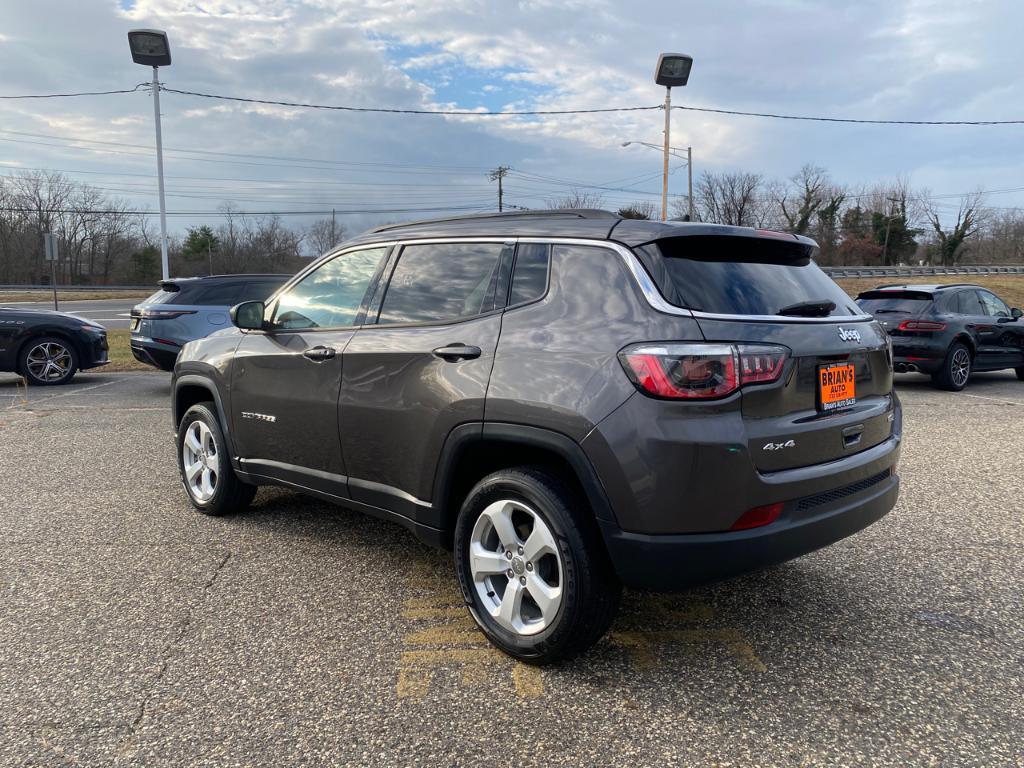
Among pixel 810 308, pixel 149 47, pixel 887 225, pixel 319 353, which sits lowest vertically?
pixel 319 353

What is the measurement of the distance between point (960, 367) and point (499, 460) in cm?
1022

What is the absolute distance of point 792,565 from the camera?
12.9ft

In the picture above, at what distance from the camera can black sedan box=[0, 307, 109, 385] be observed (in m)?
11.3

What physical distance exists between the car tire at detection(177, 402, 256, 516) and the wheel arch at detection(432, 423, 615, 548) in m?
1.97

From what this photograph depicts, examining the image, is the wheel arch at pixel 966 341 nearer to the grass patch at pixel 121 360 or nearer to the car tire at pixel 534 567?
the car tire at pixel 534 567

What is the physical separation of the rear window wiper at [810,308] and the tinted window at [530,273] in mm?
924

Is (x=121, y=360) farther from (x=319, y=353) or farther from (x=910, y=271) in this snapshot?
(x=910, y=271)

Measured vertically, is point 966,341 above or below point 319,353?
below

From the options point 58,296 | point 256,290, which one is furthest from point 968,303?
point 58,296

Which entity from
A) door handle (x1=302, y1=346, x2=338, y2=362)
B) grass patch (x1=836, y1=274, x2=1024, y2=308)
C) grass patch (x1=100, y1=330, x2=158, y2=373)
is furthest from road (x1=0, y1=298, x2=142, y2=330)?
grass patch (x1=836, y1=274, x2=1024, y2=308)

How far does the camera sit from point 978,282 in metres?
37.1

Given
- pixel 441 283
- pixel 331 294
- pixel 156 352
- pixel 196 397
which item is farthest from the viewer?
pixel 156 352

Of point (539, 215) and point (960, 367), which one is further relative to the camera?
point (960, 367)

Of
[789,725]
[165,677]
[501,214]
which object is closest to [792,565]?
[789,725]
